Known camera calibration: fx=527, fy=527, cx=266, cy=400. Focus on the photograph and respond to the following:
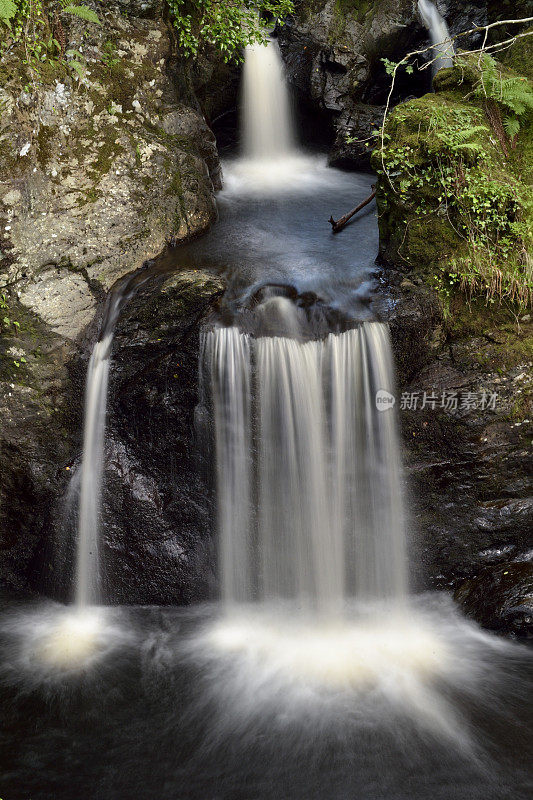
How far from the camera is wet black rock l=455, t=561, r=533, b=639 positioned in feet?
14.7

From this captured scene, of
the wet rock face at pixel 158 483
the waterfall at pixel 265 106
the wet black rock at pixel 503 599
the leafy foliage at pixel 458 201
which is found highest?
the waterfall at pixel 265 106

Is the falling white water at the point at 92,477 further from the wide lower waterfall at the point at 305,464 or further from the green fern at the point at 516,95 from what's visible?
the green fern at the point at 516,95

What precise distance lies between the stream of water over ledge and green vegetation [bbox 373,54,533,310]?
30.4 inches

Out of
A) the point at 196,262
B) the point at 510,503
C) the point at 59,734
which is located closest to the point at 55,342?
the point at 196,262

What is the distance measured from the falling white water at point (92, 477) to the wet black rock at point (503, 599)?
346 centimetres

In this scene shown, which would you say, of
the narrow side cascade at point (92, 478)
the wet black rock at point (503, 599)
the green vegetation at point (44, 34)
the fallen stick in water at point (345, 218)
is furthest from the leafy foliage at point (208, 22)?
the wet black rock at point (503, 599)

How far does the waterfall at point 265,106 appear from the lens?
9.49m

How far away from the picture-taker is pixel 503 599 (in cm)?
458

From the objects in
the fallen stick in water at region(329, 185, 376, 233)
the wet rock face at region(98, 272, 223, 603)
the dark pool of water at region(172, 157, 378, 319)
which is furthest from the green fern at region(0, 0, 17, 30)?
the fallen stick in water at region(329, 185, 376, 233)

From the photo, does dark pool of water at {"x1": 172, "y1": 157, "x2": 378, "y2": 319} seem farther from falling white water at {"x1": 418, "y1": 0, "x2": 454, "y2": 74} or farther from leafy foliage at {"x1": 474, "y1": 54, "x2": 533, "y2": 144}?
falling white water at {"x1": 418, "y1": 0, "x2": 454, "y2": 74}

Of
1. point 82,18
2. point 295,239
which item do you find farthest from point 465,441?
point 82,18

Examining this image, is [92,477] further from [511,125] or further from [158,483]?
[511,125]

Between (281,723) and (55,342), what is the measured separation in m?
3.99

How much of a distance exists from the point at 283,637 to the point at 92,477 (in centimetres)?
233
